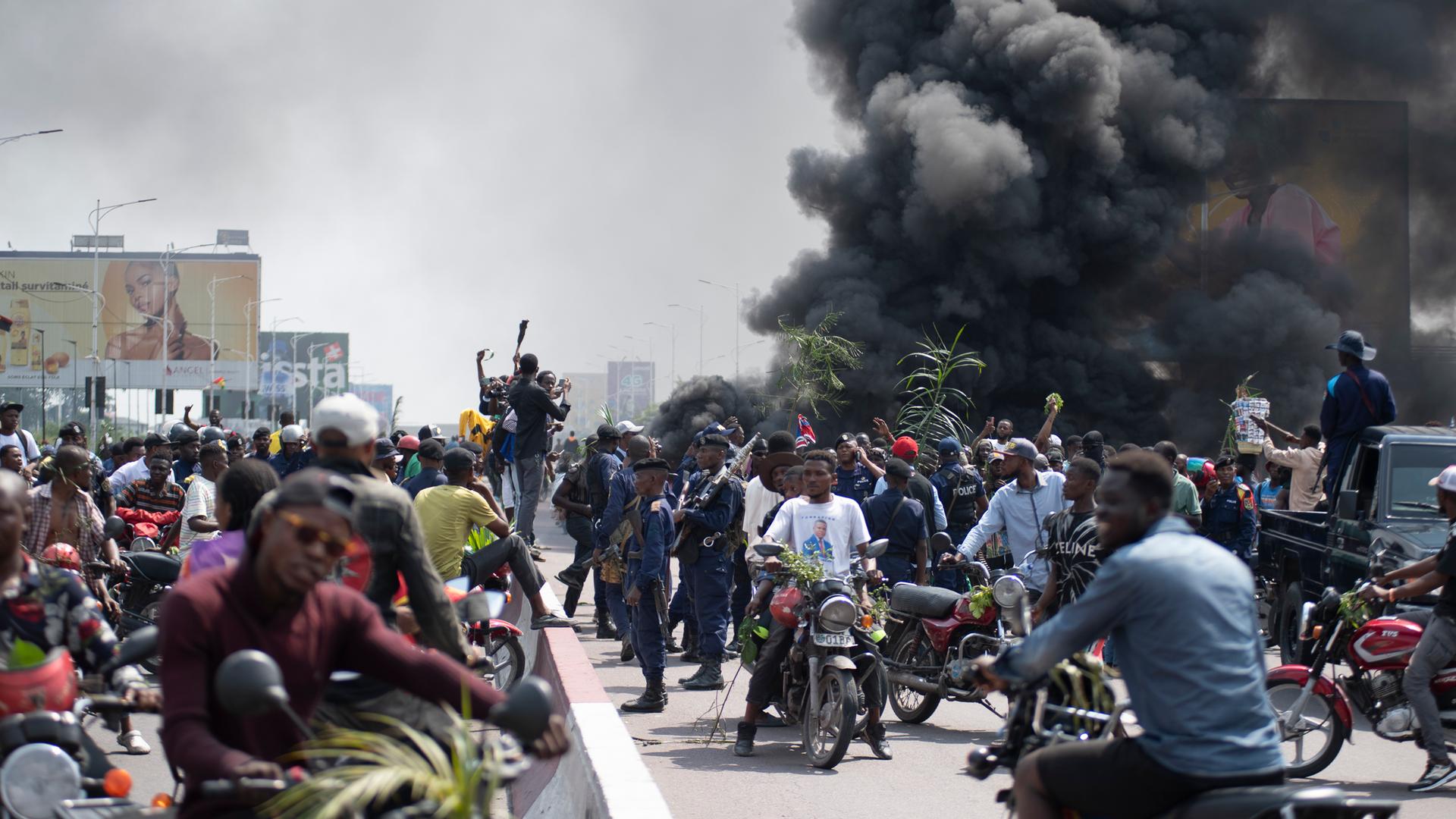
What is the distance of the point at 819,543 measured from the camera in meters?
8.20

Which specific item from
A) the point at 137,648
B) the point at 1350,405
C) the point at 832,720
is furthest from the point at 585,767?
the point at 1350,405

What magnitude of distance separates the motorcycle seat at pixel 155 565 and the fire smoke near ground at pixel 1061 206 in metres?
21.9

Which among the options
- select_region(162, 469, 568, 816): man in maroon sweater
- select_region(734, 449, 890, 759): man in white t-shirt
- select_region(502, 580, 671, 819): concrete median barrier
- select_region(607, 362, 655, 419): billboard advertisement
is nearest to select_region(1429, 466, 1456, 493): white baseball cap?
select_region(734, 449, 890, 759): man in white t-shirt

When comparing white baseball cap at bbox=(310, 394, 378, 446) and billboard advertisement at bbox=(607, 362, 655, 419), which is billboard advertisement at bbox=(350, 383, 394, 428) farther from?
white baseball cap at bbox=(310, 394, 378, 446)

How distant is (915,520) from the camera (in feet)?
32.6

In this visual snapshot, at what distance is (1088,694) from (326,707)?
7.75ft

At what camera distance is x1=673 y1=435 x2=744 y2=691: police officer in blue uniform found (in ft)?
32.0

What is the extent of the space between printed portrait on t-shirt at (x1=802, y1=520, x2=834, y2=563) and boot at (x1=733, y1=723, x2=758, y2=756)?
A: 3.23 feet

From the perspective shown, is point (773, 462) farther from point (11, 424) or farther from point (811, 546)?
point (11, 424)

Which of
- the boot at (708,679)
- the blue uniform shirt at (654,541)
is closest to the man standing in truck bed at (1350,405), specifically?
the boot at (708,679)

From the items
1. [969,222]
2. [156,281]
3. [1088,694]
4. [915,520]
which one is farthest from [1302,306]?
[156,281]

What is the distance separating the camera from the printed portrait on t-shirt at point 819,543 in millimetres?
8180

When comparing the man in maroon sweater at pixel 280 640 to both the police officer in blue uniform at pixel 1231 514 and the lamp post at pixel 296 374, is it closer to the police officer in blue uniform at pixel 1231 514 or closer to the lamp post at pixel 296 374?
the police officer in blue uniform at pixel 1231 514

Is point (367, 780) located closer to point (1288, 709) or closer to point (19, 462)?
point (1288, 709)
